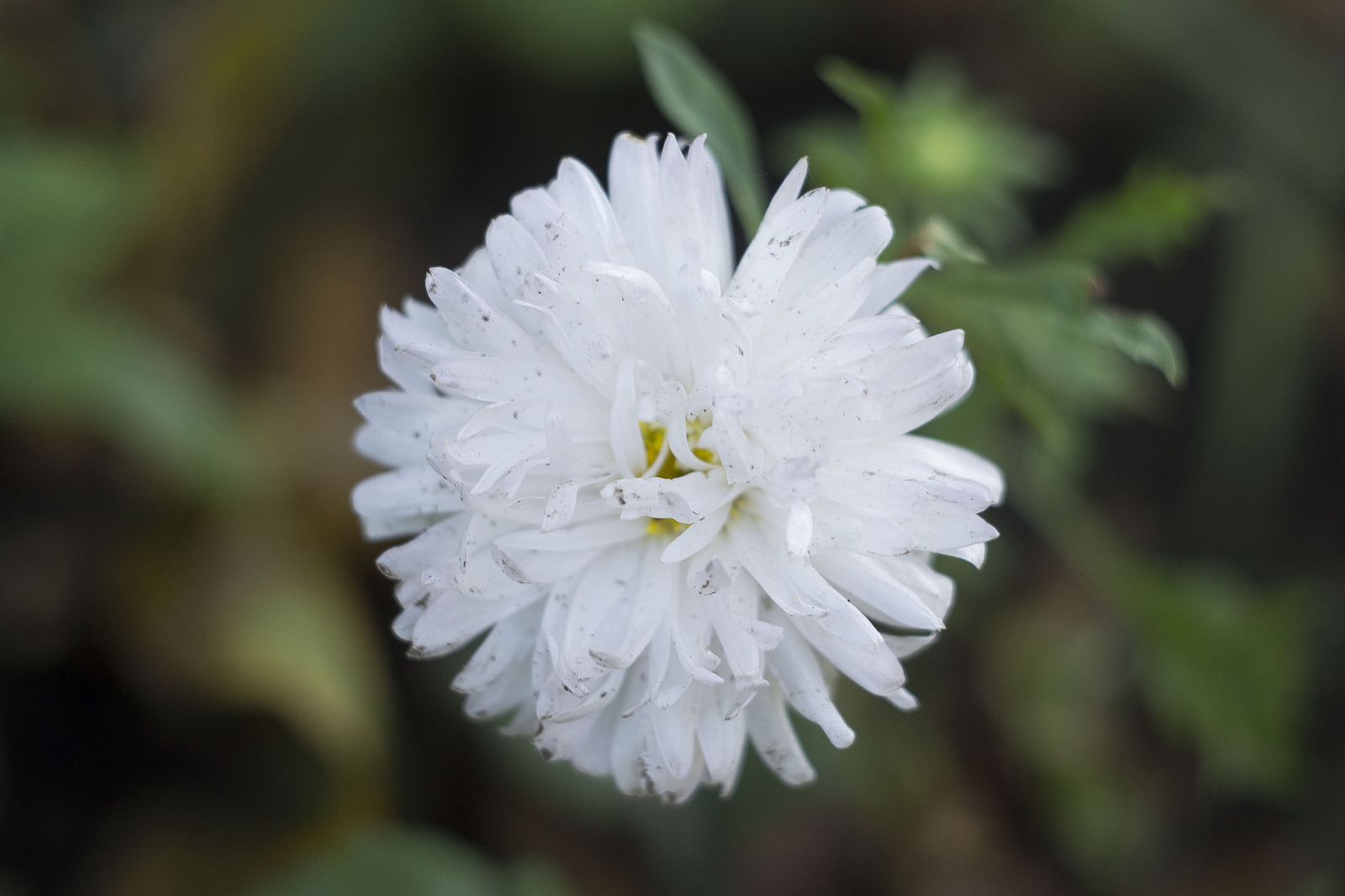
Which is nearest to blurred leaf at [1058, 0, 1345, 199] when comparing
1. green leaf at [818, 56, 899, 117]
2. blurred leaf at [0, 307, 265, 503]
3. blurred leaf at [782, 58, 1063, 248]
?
blurred leaf at [782, 58, 1063, 248]

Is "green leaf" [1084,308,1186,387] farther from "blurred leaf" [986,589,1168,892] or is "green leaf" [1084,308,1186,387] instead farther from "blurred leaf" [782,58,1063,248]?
"blurred leaf" [986,589,1168,892]

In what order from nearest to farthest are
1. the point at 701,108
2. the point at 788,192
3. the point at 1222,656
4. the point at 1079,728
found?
the point at 788,192 < the point at 701,108 < the point at 1222,656 < the point at 1079,728

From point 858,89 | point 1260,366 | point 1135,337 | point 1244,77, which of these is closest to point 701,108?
point 858,89

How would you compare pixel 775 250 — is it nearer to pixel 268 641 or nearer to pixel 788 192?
pixel 788 192

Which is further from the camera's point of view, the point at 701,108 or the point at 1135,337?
the point at 701,108

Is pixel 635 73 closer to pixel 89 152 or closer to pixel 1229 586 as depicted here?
pixel 89 152

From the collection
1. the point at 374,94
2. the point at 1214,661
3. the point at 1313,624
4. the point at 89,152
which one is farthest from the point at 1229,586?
the point at 89,152

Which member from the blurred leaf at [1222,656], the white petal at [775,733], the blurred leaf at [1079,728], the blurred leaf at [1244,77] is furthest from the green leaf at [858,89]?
the blurred leaf at [1244,77]

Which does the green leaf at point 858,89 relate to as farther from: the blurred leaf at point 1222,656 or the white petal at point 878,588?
the blurred leaf at point 1222,656
